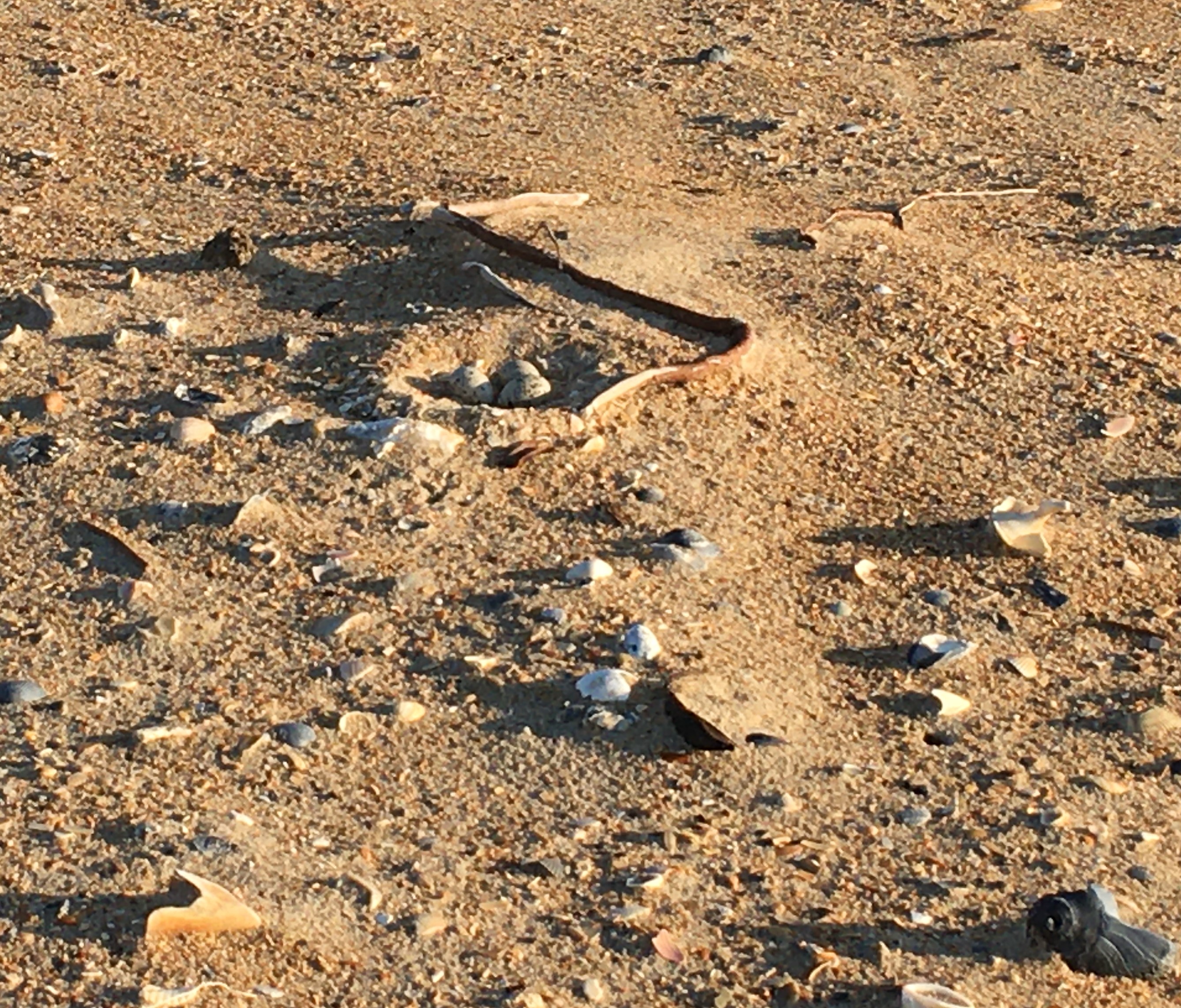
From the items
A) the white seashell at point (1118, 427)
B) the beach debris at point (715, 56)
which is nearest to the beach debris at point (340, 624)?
the white seashell at point (1118, 427)

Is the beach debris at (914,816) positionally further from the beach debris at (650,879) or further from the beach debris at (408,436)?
the beach debris at (408,436)

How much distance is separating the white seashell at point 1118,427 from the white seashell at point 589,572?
3.58 feet

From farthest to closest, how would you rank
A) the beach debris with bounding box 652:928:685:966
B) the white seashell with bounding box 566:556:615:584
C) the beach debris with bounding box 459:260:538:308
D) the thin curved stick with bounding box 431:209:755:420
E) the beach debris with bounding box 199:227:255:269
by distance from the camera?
the beach debris with bounding box 199:227:255:269
the beach debris with bounding box 459:260:538:308
the thin curved stick with bounding box 431:209:755:420
the white seashell with bounding box 566:556:615:584
the beach debris with bounding box 652:928:685:966

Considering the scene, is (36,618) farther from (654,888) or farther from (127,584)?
(654,888)

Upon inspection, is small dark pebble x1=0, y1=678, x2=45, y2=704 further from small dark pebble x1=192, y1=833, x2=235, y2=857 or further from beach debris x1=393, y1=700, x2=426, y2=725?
beach debris x1=393, y1=700, x2=426, y2=725

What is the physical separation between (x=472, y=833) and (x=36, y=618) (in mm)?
873

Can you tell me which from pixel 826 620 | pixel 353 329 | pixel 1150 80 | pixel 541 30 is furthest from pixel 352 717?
pixel 1150 80

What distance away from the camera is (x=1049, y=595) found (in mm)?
3156

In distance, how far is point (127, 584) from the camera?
3080 mm

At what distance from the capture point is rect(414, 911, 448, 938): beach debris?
2447mm

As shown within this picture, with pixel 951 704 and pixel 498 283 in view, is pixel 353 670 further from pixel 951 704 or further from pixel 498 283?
pixel 498 283

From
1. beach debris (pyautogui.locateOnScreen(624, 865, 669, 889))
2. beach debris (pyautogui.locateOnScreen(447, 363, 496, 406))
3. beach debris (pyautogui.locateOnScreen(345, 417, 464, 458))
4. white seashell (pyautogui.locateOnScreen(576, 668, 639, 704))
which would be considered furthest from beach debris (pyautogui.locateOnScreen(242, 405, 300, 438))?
beach debris (pyautogui.locateOnScreen(624, 865, 669, 889))

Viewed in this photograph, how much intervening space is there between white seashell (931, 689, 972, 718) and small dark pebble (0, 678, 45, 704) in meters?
1.35

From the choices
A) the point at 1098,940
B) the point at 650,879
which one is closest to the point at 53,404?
the point at 650,879
